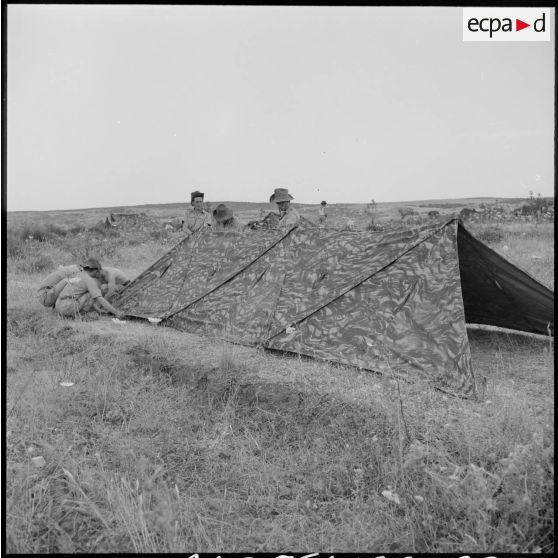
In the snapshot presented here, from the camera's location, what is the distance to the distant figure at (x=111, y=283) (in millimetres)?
7332

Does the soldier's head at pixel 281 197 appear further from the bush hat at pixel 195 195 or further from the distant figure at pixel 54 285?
the distant figure at pixel 54 285

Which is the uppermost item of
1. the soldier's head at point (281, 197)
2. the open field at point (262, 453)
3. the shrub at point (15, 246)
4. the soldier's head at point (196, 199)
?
the soldier's head at point (196, 199)

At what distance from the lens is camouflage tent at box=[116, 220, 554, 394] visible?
441cm

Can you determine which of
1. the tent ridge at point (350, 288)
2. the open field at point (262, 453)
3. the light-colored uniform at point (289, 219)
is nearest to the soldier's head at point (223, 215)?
the light-colored uniform at point (289, 219)

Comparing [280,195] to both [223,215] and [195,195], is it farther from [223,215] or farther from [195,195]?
[195,195]

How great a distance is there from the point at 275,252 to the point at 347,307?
4.23ft

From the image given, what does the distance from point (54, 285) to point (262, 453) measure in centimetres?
469

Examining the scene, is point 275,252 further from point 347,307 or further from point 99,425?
point 99,425

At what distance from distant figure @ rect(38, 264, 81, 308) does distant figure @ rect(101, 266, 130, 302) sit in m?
0.41

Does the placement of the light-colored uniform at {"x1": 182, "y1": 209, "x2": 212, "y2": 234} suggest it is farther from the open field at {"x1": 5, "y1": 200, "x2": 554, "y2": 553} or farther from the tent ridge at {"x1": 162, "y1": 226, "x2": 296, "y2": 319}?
the open field at {"x1": 5, "y1": 200, "x2": 554, "y2": 553}

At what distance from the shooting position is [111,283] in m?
7.43

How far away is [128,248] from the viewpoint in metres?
13.9

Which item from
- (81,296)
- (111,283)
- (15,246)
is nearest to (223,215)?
(111,283)

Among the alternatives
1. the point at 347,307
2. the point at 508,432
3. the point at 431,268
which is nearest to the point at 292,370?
the point at 347,307
